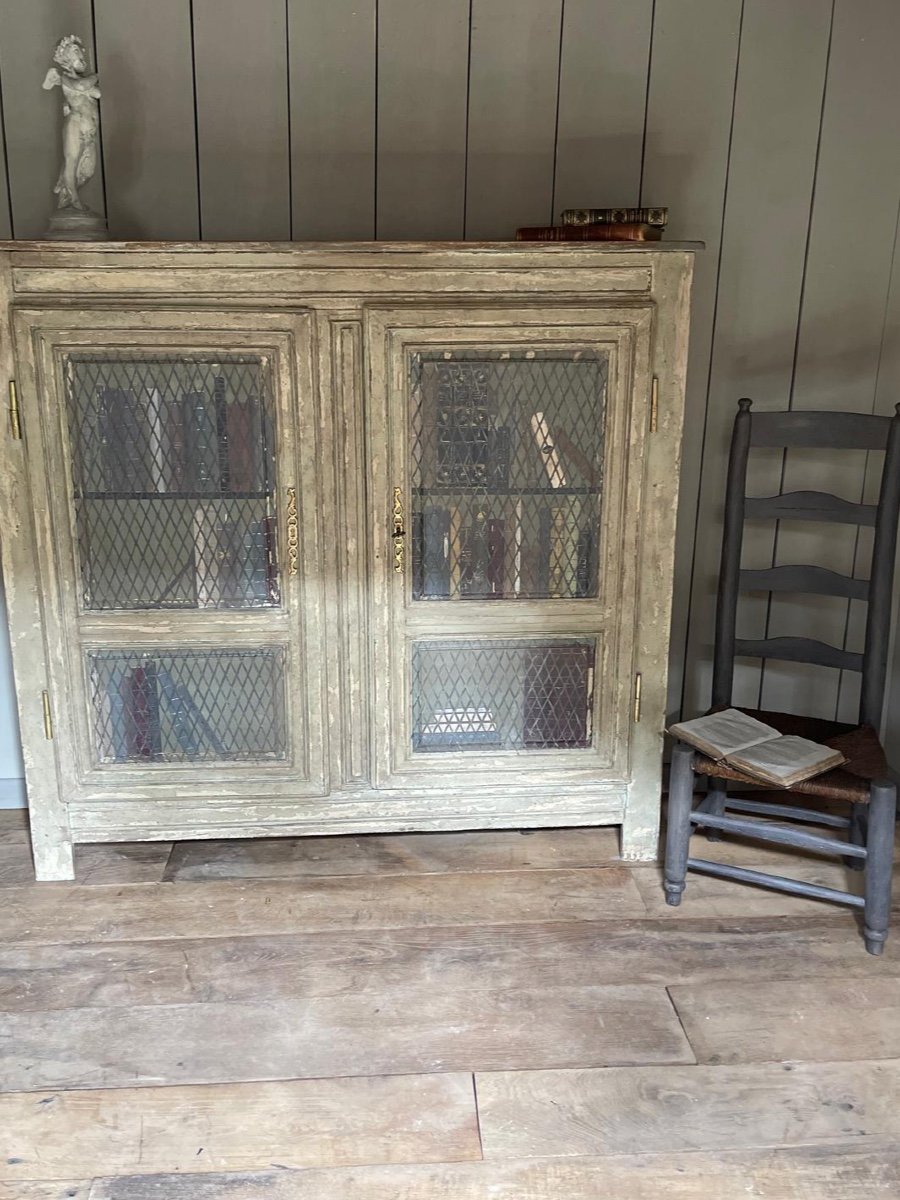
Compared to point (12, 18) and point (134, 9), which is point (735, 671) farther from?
point (12, 18)

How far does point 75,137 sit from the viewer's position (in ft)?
7.51

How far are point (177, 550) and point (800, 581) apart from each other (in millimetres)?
1535

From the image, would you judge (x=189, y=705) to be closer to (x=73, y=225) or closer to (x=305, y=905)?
(x=305, y=905)

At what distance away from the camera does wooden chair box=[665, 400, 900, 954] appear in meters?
2.23

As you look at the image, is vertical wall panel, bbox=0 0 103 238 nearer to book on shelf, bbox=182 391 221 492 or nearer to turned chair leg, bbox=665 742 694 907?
book on shelf, bbox=182 391 221 492

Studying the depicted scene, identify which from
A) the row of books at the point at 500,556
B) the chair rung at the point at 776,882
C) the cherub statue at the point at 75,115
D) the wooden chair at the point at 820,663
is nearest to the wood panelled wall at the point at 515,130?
the cherub statue at the point at 75,115

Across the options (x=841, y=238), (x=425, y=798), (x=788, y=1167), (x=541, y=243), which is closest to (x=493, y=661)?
(x=425, y=798)

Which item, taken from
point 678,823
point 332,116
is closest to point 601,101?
point 332,116

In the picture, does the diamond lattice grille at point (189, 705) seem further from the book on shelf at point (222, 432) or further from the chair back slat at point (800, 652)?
the chair back slat at point (800, 652)

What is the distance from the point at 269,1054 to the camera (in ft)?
6.32

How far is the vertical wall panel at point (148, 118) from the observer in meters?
2.52

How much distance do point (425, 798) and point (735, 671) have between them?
1031 millimetres

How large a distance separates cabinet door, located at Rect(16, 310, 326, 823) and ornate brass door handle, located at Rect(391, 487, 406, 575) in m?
0.18

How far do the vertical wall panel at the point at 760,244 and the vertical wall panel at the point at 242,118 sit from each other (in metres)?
1.17
